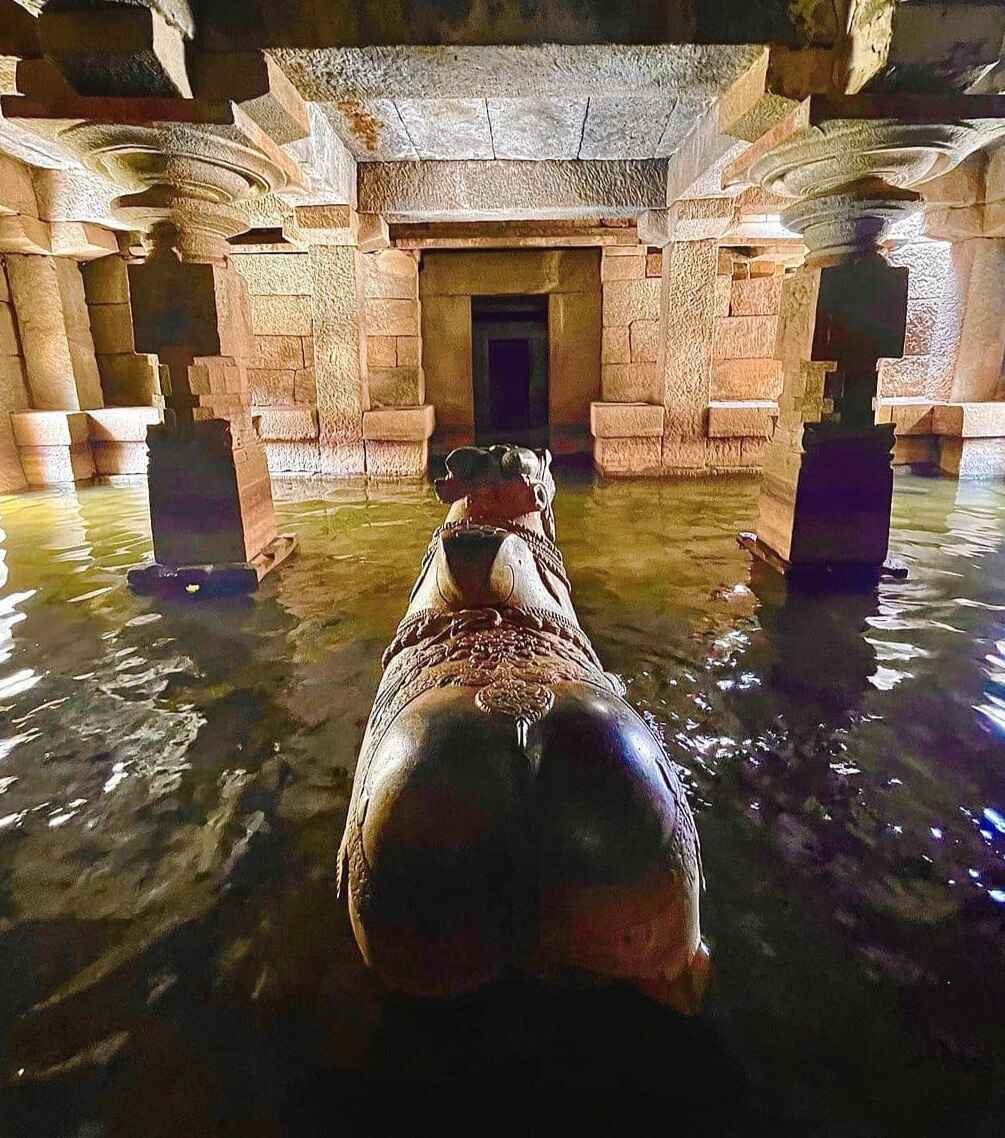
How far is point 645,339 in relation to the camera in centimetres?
931

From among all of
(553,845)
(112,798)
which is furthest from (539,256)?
(553,845)

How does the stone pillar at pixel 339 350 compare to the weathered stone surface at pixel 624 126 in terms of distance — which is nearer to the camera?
the weathered stone surface at pixel 624 126

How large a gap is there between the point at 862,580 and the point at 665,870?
11.8 feet

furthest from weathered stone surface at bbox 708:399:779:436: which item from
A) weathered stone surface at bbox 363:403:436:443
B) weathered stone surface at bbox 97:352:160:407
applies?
weathered stone surface at bbox 97:352:160:407

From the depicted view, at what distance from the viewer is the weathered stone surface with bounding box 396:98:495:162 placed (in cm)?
488

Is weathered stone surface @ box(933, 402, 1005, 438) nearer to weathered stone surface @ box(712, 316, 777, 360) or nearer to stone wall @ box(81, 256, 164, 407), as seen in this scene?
weathered stone surface @ box(712, 316, 777, 360)

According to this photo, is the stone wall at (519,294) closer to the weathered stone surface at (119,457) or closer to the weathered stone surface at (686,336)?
the weathered stone surface at (686,336)

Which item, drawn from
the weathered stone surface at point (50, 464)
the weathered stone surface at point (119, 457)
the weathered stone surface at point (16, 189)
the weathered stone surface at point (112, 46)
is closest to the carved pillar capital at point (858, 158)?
the weathered stone surface at point (112, 46)

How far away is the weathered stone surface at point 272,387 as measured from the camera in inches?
347

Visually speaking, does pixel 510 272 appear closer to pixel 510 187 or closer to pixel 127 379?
pixel 510 187

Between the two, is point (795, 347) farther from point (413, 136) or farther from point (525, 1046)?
point (525, 1046)

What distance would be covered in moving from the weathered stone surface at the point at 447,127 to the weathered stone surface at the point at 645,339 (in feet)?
Answer: 12.2

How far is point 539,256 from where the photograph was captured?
9.36m

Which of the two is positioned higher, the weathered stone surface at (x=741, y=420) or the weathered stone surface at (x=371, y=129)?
the weathered stone surface at (x=371, y=129)
